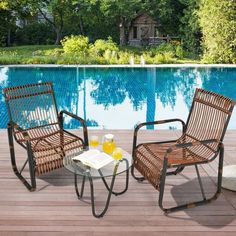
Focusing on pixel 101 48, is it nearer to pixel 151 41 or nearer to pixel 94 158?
pixel 151 41

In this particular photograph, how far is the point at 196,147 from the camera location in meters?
3.50

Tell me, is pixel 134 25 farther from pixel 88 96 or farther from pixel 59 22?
pixel 88 96

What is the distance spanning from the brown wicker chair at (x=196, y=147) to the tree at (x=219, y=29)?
10.2 metres

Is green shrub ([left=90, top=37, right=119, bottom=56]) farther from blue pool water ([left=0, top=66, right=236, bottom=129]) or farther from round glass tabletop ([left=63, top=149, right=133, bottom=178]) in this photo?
round glass tabletop ([left=63, top=149, right=133, bottom=178])

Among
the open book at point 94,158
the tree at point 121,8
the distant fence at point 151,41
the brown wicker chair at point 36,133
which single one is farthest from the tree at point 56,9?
the open book at point 94,158

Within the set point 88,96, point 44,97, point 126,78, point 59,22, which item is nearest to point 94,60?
point 126,78

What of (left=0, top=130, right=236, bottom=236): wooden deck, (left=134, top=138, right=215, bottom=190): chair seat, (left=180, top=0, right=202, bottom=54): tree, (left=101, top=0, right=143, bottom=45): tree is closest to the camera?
(left=0, top=130, right=236, bottom=236): wooden deck

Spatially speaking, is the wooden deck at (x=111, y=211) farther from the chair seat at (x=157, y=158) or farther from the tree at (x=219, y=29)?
the tree at (x=219, y=29)

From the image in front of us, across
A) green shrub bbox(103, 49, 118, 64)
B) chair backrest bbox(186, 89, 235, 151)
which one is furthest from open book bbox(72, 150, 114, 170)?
green shrub bbox(103, 49, 118, 64)

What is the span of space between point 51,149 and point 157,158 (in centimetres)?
102

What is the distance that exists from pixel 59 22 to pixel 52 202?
18.2m

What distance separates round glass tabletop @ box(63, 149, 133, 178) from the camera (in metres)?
2.99

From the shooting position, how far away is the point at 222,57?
1341 centimetres

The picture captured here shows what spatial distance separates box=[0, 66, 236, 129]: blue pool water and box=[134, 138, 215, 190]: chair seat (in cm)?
391
